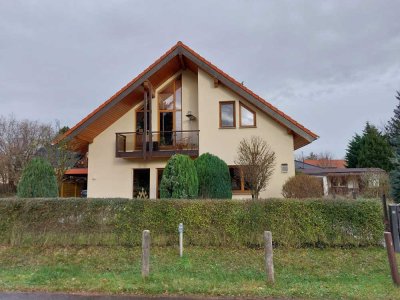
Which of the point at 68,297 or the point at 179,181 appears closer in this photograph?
the point at 68,297

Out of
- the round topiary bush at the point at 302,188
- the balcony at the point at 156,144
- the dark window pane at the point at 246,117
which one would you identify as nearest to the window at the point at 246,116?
the dark window pane at the point at 246,117

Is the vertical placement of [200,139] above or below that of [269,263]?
above

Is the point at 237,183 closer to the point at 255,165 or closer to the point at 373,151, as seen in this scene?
the point at 255,165

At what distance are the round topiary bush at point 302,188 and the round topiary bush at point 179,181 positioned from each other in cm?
483

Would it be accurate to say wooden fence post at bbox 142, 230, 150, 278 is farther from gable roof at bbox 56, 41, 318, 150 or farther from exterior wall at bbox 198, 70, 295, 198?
gable roof at bbox 56, 41, 318, 150

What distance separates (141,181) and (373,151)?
33.4 metres

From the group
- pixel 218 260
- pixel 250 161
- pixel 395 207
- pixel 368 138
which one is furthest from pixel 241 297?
pixel 368 138

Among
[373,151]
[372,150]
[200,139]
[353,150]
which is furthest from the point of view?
[353,150]

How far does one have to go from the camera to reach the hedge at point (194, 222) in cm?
880

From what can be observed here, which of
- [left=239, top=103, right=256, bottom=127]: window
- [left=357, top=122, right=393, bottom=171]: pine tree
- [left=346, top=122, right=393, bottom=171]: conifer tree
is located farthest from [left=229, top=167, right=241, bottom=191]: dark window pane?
[left=357, top=122, right=393, bottom=171]: pine tree

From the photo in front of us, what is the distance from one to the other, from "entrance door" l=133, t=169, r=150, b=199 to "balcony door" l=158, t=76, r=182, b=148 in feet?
6.14

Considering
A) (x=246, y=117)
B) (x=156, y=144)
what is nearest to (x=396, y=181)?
(x=246, y=117)

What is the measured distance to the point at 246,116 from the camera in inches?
651

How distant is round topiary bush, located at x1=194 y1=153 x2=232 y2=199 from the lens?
1287 centimetres
